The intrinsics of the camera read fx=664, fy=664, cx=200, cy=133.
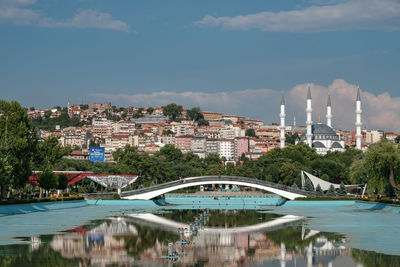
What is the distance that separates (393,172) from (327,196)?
54.7ft

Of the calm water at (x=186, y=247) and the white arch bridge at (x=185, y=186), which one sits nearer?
the calm water at (x=186, y=247)

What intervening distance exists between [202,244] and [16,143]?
83.4 feet

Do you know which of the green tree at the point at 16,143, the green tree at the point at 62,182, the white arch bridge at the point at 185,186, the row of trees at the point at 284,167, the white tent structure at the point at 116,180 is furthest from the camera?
the white tent structure at the point at 116,180

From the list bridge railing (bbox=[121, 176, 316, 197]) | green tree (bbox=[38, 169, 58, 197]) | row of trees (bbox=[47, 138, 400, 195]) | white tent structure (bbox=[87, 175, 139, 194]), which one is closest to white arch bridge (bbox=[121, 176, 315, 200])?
bridge railing (bbox=[121, 176, 316, 197])

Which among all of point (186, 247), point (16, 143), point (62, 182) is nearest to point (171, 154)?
point (62, 182)

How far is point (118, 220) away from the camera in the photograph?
142ft

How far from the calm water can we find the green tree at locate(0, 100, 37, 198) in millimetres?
10853

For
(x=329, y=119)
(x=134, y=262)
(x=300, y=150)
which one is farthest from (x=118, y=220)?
(x=329, y=119)

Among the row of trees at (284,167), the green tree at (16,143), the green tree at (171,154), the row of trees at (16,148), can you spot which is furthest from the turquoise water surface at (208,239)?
the green tree at (171,154)

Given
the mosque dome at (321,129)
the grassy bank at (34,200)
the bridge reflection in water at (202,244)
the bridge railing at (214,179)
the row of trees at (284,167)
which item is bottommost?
the bridge reflection in water at (202,244)

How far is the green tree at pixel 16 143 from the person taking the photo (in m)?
49.2

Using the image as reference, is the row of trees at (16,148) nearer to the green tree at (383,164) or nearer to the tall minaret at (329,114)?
the green tree at (383,164)

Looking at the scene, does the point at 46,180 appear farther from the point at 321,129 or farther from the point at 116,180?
the point at 321,129

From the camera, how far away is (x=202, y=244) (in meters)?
28.3
